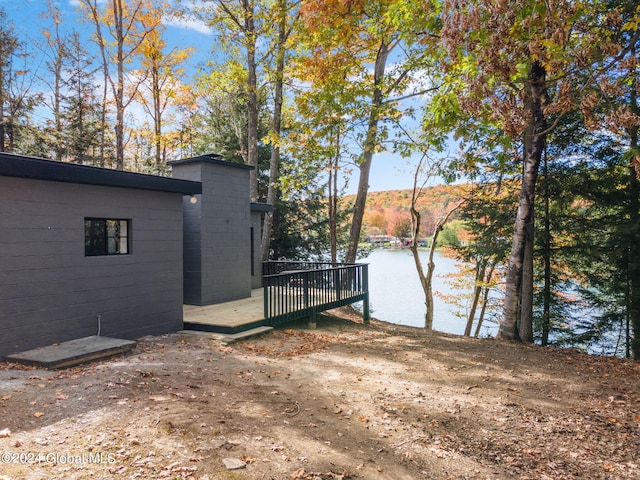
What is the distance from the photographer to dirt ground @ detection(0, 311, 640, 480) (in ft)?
9.23

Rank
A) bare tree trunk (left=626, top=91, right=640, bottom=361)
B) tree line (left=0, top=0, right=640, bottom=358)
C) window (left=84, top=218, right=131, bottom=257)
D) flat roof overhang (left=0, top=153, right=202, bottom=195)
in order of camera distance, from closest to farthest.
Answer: flat roof overhang (left=0, top=153, right=202, bottom=195)
window (left=84, top=218, right=131, bottom=257)
tree line (left=0, top=0, right=640, bottom=358)
bare tree trunk (left=626, top=91, right=640, bottom=361)

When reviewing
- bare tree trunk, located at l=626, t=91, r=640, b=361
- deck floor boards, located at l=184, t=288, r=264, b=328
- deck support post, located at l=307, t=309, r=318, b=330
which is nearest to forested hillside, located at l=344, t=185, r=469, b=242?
bare tree trunk, located at l=626, t=91, r=640, b=361

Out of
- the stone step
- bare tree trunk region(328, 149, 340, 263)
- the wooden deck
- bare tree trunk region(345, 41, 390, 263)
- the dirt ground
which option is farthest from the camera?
bare tree trunk region(328, 149, 340, 263)

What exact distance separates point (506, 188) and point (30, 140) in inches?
664

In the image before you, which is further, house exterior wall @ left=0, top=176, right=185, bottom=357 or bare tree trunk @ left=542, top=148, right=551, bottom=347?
bare tree trunk @ left=542, top=148, right=551, bottom=347

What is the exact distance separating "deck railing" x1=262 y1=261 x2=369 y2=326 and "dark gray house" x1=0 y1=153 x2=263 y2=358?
5.54 feet

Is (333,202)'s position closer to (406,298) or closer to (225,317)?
(225,317)

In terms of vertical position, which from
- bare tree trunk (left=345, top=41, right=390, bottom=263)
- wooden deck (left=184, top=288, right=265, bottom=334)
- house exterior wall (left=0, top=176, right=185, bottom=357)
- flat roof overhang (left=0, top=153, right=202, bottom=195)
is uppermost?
bare tree trunk (left=345, top=41, right=390, bottom=263)

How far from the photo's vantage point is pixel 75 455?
107 inches

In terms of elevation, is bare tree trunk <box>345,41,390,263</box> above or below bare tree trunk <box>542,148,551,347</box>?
above

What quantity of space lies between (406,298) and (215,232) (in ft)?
54.5

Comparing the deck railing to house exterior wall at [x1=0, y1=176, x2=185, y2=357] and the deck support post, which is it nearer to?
the deck support post

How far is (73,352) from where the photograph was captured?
16.2ft

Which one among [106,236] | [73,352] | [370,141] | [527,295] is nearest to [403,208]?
[370,141]
